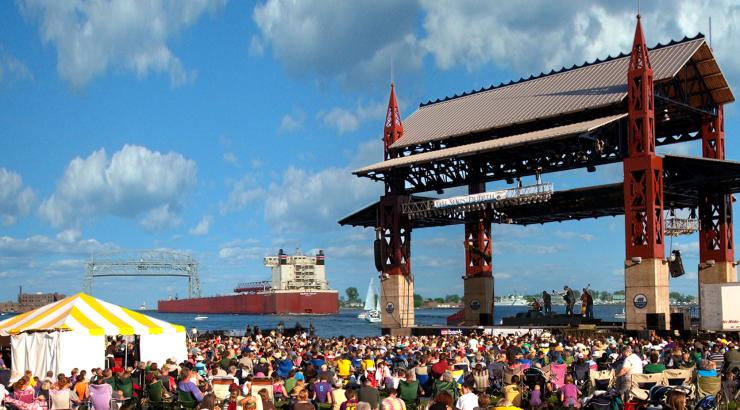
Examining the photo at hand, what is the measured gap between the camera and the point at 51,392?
50.6ft

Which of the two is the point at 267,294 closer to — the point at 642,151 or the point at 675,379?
the point at 642,151

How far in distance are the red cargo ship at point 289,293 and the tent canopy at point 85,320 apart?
141 meters

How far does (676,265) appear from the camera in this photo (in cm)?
4481

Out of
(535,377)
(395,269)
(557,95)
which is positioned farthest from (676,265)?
(535,377)

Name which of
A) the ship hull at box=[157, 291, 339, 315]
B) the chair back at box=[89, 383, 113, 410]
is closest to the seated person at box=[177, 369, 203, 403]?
the chair back at box=[89, 383, 113, 410]

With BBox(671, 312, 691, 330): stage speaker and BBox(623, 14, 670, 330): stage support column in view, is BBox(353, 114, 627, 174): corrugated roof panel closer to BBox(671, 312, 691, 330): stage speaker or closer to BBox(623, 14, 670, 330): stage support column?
BBox(623, 14, 670, 330): stage support column

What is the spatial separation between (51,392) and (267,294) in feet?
497

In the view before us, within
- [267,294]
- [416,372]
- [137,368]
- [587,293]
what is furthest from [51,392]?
[267,294]

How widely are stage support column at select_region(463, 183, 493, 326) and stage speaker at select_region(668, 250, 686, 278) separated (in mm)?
10646

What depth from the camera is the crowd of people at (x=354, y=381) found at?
13852 mm

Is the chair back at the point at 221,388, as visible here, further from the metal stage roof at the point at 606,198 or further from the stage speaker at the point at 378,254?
the stage speaker at the point at 378,254

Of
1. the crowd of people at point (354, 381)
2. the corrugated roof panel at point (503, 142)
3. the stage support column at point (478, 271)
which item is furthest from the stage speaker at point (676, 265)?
the crowd of people at point (354, 381)

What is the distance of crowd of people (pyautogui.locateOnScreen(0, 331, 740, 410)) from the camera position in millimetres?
13852

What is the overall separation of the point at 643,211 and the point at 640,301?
13.5 feet
